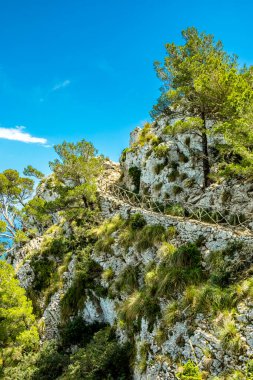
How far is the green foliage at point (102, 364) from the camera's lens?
15.2m

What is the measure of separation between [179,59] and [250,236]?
17535mm

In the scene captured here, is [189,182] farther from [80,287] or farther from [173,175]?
[80,287]

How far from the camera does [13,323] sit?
2083cm

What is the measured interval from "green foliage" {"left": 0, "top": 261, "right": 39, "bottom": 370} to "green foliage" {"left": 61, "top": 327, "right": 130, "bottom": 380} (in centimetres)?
573

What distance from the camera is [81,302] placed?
74.1 feet

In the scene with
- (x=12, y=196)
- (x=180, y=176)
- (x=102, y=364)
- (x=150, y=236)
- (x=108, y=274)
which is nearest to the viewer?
(x=102, y=364)

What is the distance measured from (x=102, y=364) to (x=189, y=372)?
6486 mm

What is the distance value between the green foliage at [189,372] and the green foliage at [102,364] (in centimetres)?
497

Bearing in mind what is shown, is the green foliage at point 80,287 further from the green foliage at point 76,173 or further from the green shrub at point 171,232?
the green shrub at point 171,232

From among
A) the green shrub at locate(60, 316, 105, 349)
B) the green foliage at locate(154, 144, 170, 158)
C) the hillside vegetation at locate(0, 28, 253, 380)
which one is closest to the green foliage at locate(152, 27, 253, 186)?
the hillside vegetation at locate(0, 28, 253, 380)

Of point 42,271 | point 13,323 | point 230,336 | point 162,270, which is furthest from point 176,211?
point 42,271

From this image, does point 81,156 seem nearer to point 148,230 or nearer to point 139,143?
point 139,143

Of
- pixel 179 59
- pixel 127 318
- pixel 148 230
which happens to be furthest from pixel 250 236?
pixel 179 59

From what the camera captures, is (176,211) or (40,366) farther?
(176,211)
